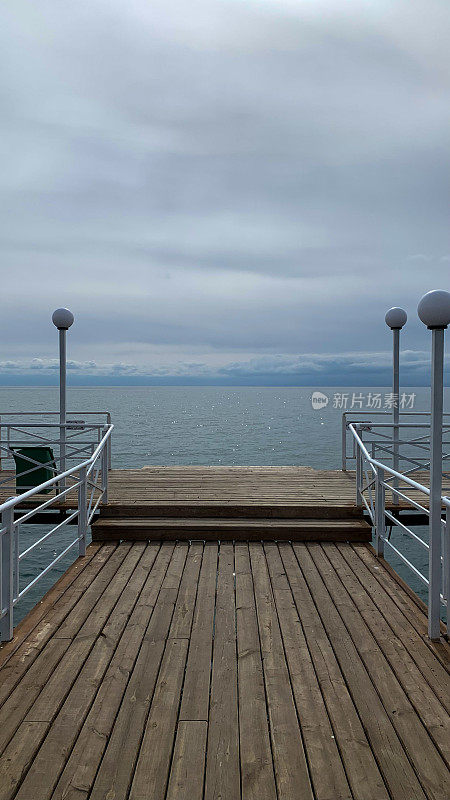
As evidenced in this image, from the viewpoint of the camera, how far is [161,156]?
8.96m

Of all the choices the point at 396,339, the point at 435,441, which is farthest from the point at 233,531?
the point at 396,339

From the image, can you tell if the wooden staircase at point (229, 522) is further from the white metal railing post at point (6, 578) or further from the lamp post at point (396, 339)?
the white metal railing post at point (6, 578)

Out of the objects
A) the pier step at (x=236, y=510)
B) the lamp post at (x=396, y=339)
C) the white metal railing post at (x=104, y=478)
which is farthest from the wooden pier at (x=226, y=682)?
the lamp post at (x=396, y=339)

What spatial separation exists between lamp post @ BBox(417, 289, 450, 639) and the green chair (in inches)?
221

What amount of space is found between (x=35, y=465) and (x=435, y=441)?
20.4 feet

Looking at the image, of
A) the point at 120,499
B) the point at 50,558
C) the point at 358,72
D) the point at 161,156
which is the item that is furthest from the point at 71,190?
the point at 50,558

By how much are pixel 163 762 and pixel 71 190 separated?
10.1 meters

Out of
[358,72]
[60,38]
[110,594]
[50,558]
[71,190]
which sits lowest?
[50,558]

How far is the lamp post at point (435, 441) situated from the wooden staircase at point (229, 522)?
2239 mm

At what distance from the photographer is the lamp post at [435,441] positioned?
3.32 metres

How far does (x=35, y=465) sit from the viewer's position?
25.6 ft

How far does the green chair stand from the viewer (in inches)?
296

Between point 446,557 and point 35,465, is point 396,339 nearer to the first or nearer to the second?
point 446,557

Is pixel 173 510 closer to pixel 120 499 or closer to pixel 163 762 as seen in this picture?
pixel 120 499
